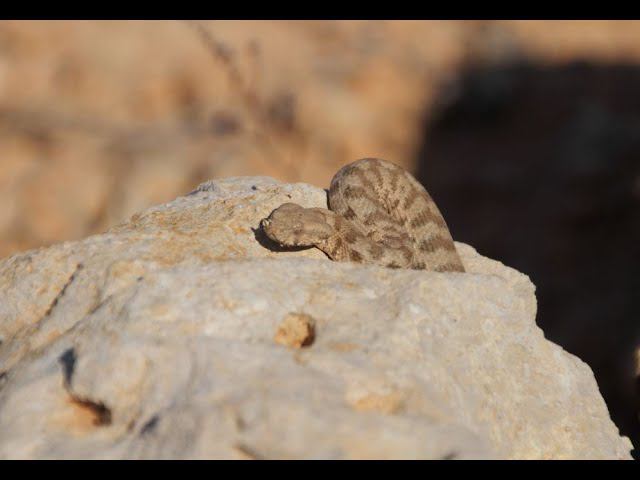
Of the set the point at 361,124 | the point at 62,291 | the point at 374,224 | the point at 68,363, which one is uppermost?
the point at 361,124

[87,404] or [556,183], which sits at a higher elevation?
[556,183]

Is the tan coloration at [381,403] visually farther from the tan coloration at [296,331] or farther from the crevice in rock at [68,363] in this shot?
the crevice in rock at [68,363]

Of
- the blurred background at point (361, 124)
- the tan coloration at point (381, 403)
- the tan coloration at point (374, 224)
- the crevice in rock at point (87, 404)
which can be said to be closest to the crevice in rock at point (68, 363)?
the crevice in rock at point (87, 404)

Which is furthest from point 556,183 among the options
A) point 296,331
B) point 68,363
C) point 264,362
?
point 68,363

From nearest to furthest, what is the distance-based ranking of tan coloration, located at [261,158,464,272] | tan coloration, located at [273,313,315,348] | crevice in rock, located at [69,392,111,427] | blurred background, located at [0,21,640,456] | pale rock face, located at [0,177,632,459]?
pale rock face, located at [0,177,632,459] → crevice in rock, located at [69,392,111,427] → tan coloration, located at [273,313,315,348] → tan coloration, located at [261,158,464,272] → blurred background, located at [0,21,640,456]

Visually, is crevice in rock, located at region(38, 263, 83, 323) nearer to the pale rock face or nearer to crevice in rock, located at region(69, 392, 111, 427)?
the pale rock face

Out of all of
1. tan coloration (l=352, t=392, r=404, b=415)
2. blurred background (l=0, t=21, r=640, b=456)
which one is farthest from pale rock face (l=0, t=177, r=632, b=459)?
blurred background (l=0, t=21, r=640, b=456)

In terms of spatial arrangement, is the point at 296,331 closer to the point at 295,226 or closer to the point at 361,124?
the point at 295,226
